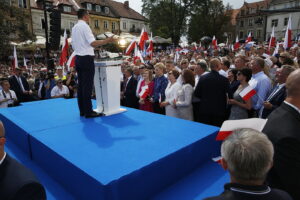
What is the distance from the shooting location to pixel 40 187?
1418mm

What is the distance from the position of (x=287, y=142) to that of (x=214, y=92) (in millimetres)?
2745

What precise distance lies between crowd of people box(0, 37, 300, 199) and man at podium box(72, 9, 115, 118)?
1.90m

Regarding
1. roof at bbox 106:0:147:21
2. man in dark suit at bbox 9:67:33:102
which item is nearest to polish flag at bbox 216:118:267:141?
man in dark suit at bbox 9:67:33:102

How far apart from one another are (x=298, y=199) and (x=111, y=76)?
120 inches

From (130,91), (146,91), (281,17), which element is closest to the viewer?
(146,91)

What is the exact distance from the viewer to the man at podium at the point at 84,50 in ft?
11.2

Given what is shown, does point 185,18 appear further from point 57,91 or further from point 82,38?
point 82,38

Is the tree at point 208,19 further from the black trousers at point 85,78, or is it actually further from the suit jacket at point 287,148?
the suit jacket at point 287,148

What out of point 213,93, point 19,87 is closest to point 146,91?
point 213,93

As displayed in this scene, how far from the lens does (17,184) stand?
1.34 metres

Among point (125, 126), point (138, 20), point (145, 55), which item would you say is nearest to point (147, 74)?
point (125, 126)

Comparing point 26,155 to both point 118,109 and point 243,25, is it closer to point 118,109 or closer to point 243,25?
point 118,109

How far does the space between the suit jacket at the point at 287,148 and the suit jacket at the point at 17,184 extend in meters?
1.62

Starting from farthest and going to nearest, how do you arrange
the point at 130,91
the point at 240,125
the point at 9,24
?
the point at 9,24 → the point at 130,91 → the point at 240,125
